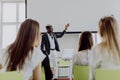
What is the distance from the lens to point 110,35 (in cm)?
204

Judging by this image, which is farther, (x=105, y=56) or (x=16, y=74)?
(x=105, y=56)

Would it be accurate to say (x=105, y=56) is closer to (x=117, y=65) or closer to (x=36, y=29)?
(x=117, y=65)

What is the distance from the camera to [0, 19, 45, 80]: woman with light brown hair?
5.94 feet

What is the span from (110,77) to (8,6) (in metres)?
7.33

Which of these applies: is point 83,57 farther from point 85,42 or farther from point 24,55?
point 24,55

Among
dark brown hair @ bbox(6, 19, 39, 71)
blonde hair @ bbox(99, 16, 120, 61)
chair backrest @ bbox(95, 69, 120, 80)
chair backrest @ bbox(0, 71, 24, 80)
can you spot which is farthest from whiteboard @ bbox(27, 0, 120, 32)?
chair backrest @ bbox(0, 71, 24, 80)

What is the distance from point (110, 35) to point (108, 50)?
5.6 inches

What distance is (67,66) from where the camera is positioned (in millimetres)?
6148

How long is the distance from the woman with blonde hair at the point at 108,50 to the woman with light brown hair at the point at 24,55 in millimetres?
516

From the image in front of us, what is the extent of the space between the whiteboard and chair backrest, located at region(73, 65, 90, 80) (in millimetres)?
4377

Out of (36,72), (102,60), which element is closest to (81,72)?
(102,60)

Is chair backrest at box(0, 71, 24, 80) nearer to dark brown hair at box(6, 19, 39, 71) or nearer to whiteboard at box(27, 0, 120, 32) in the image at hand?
dark brown hair at box(6, 19, 39, 71)

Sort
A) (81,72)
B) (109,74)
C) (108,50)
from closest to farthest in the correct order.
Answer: (109,74), (108,50), (81,72)

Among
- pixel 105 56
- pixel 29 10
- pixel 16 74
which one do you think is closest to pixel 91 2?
pixel 29 10
